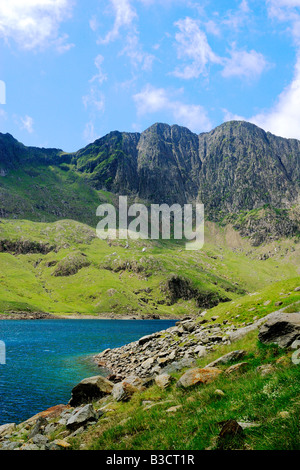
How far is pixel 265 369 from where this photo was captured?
12.5 metres

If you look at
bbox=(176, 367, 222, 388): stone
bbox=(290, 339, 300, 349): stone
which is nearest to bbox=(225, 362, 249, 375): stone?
bbox=(176, 367, 222, 388): stone

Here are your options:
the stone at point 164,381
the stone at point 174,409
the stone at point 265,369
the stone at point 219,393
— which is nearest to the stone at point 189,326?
the stone at point 164,381

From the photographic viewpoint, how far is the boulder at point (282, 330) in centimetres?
1491

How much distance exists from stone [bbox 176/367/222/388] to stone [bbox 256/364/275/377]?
7.54 ft

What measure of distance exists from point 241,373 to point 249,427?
6.27 meters

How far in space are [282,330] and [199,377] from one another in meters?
5.76

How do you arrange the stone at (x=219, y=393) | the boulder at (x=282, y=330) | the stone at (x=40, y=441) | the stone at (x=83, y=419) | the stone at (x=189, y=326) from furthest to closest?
the stone at (x=189, y=326) → the stone at (x=83, y=419) → the boulder at (x=282, y=330) → the stone at (x=40, y=441) → the stone at (x=219, y=393)

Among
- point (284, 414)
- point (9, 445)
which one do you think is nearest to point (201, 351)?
point (9, 445)

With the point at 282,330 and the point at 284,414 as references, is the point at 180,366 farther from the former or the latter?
the point at 284,414

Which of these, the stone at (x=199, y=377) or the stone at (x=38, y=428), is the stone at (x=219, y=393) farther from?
the stone at (x=38, y=428)

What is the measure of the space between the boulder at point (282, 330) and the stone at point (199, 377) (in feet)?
12.8

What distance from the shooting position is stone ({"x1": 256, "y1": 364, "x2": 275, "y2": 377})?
12102 mm
